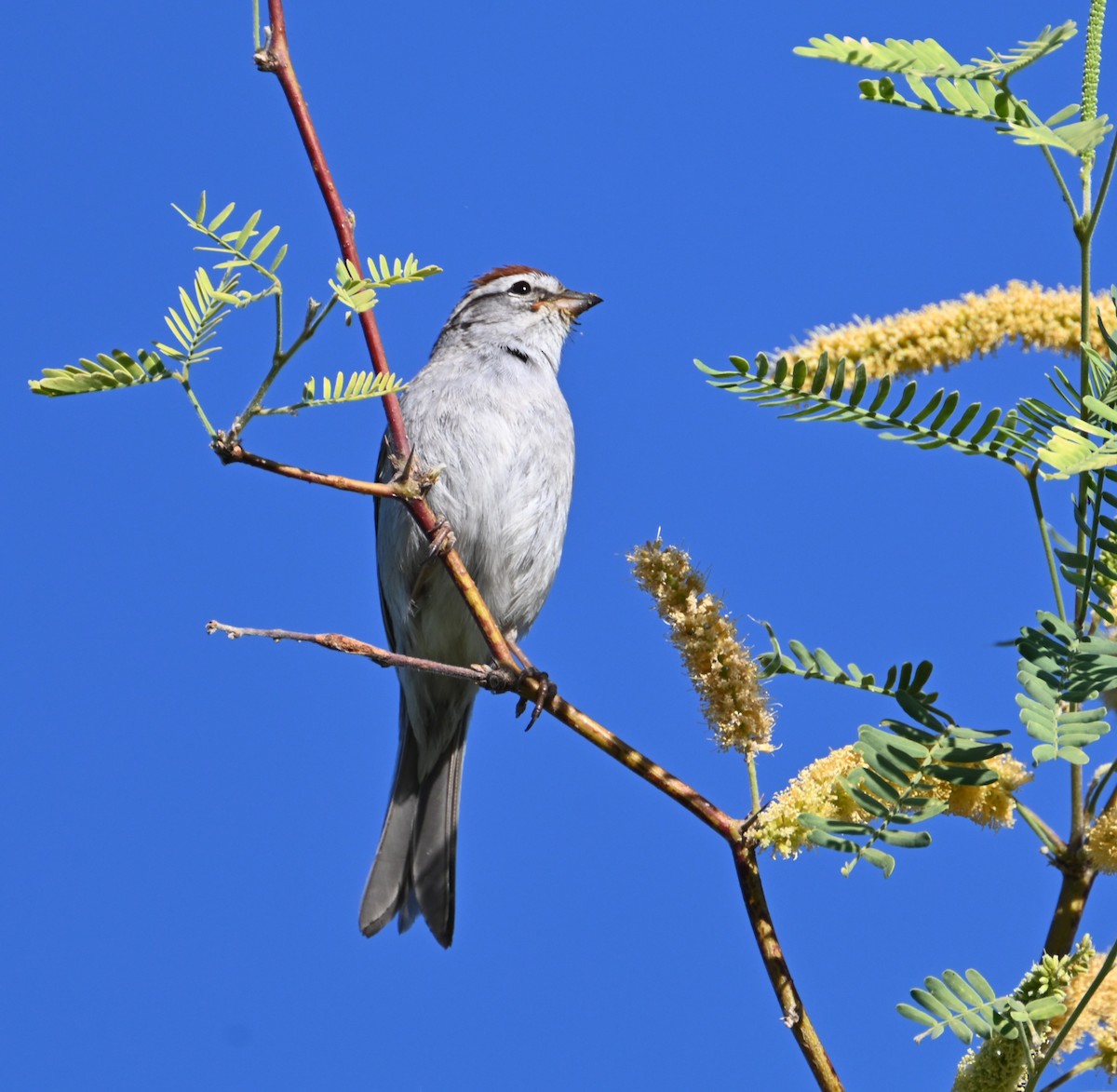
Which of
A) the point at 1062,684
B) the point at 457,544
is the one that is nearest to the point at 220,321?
the point at 1062,684

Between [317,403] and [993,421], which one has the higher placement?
[317,403]

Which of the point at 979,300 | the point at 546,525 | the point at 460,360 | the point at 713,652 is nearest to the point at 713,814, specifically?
the point at 713,652

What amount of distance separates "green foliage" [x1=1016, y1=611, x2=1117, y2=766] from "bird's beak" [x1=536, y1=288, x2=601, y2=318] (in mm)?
3886

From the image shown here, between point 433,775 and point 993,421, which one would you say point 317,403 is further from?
point 433,775

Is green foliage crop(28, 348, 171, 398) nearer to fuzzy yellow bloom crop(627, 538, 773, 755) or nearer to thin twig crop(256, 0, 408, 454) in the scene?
thin twig crop(256, 0, 408, 454)

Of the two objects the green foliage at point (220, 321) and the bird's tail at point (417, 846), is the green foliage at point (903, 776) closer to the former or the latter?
the green foliage at point (220, 321)

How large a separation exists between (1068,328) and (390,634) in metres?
3.20

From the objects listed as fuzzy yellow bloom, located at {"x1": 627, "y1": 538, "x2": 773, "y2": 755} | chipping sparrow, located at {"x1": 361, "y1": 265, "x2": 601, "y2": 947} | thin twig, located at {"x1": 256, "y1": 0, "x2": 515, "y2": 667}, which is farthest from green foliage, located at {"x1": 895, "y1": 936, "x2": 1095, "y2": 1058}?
chipping sparrow, located at {"x1": 361, "y1": 265, "x2": 601, "y2": 947}

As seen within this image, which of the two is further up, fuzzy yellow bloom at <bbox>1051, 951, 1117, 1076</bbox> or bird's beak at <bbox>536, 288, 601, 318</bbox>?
bird's beak at <bbox>536, 288, 601, 318</bbox>

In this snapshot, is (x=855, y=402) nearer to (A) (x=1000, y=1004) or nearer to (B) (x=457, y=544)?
(A) (x=1000, y=1004)

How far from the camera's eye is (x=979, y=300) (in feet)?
8.57

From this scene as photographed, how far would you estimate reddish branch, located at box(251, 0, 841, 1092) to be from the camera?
5.60 ft

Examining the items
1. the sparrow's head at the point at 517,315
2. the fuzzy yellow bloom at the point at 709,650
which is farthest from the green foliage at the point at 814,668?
the sparrow's head at the point at 517,315

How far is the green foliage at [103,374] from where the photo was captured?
200cm
